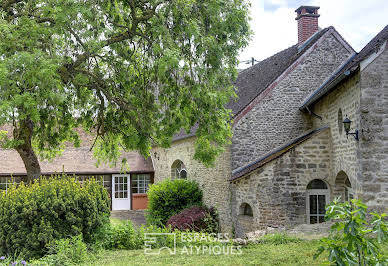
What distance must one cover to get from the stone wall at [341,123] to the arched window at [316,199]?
22.3 inches

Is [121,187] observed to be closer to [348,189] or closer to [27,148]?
[27,148]

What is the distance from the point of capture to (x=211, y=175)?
1734 centimetres

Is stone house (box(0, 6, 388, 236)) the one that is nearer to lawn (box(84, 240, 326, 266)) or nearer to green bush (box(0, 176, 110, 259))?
green bush (box(0, 176, 110, 259))

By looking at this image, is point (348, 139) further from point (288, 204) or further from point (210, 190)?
point (210, 190)

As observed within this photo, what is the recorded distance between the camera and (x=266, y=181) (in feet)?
44.3

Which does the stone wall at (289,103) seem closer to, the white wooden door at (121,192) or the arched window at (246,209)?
the arched window at (246,209)

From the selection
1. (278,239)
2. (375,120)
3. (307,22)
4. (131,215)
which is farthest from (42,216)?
(131,215)

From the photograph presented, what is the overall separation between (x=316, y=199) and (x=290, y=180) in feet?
3.87

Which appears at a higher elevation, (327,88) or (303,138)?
(327,88)

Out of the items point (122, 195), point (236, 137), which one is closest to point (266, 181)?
point (236, 137)

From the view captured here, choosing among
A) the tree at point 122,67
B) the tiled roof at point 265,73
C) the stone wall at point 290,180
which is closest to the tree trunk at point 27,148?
the tree at point 122,67

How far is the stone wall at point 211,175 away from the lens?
1590 centimetres

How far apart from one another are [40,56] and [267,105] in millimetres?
9096

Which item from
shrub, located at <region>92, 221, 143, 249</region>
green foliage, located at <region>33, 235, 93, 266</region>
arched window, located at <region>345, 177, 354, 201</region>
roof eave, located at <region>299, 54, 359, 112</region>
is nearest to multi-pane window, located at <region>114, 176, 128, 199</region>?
roof eave, located at <region>299, 54, 359, 112</region>
